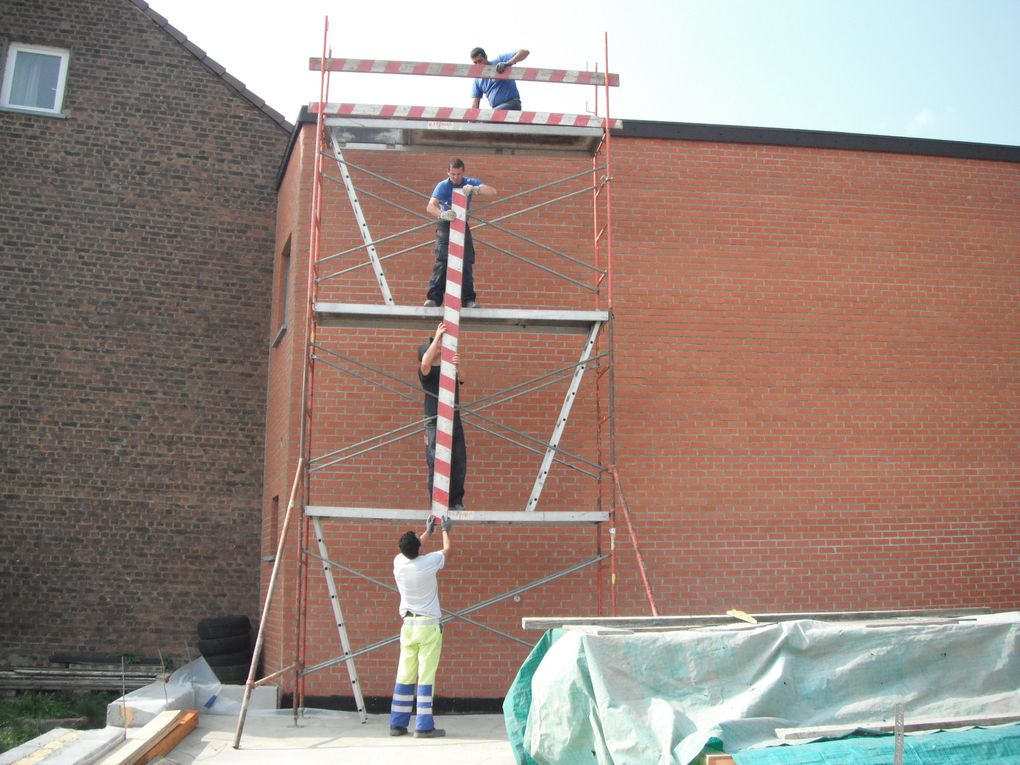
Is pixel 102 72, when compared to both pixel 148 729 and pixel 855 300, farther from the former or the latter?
pixel 855 300

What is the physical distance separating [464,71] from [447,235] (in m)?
1.69

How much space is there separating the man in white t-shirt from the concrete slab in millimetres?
174

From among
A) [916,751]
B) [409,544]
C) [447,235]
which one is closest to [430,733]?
[409,544]

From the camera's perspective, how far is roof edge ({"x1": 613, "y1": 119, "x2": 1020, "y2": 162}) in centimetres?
1080

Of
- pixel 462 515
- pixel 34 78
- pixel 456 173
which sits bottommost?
pixel 462 515

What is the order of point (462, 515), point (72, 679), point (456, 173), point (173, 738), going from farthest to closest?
point (72, 679) < point (456, 173) < point (462, 515) < point (173, 738)

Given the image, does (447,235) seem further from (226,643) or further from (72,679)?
(72,679)

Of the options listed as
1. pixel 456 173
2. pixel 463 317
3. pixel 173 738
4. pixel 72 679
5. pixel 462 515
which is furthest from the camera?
pixel 72 679

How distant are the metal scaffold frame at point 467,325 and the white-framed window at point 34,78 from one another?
5248 mm

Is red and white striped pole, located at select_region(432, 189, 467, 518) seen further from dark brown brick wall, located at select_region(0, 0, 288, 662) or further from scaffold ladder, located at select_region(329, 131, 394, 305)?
dark brown brick wall, located at select_region(0, 0, 288, 662)

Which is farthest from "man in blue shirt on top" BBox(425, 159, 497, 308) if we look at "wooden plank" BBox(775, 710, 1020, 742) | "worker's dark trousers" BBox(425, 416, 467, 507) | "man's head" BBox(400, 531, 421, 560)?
"wooden plank" BBox(775, 710, 1020, 742)

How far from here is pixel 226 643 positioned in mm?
11133

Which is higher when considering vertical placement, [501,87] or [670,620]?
[501,87]

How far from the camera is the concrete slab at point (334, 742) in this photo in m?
7.10
